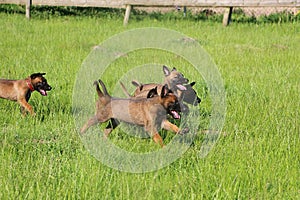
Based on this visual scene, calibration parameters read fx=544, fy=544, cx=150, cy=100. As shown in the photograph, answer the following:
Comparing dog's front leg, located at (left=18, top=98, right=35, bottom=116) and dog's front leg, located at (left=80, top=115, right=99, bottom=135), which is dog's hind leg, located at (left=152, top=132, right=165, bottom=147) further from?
dog's front leg, located at (left=18, top=98, right=35, bottom=116)

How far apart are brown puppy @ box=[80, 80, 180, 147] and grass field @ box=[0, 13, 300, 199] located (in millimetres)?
161

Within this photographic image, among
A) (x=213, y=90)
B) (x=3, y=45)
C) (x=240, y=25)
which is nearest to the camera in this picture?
(x=213, y=90)

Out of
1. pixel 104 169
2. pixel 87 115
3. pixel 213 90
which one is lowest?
pixel 104 169

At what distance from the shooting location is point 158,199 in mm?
3527

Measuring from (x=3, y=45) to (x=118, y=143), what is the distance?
655cm

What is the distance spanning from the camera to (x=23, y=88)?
236 inches

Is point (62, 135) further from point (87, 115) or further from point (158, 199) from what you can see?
point (158, 199)

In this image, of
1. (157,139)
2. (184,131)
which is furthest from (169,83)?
(157,139)

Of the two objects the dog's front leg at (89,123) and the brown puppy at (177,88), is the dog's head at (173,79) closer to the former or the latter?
the brown puppy at (177,88)

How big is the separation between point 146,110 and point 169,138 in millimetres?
Answer: 397

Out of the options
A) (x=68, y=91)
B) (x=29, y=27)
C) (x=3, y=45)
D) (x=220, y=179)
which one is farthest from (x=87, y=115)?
(x=29, y=27)

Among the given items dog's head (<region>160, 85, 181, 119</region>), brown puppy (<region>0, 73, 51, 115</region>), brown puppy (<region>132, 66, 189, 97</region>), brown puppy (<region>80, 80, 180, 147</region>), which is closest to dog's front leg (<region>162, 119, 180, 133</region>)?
brown puppy (<region>80, 80, 180, 147</region>)

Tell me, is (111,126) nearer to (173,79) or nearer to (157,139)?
(157,139)

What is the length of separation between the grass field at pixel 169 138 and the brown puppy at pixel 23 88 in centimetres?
15
